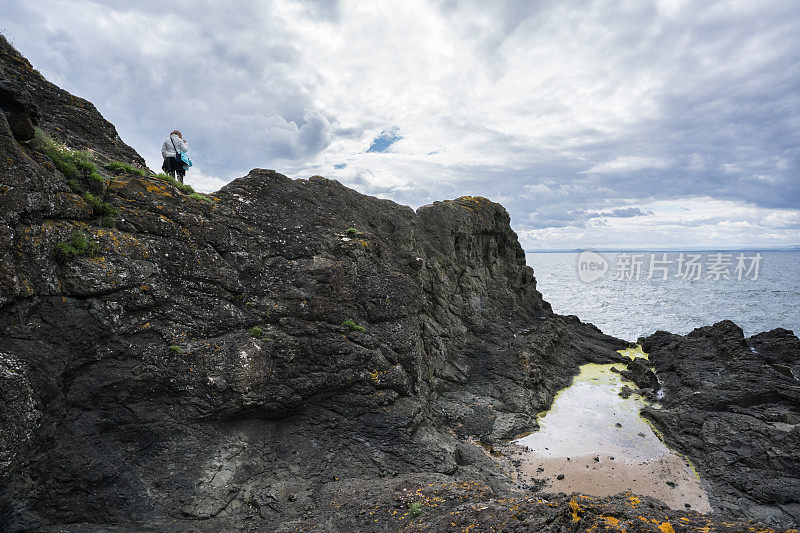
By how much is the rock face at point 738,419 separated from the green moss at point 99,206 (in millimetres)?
26477

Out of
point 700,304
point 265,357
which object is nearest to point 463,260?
point 265,357

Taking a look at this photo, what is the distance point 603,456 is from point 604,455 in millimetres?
140

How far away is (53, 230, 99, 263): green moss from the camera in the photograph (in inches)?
420

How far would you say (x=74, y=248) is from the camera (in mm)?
11008

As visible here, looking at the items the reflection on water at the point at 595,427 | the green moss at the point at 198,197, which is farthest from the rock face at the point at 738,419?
the green moss at the point at 198,197

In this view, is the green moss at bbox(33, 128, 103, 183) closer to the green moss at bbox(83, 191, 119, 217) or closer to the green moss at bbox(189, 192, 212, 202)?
the green moss at bbox(83, 191, 119, 217)

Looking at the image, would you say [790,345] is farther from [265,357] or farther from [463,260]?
[265,357]

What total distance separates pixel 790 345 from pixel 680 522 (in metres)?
35.3

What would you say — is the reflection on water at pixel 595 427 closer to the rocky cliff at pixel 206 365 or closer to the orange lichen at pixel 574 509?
the rocky cliff at pixel 206 365

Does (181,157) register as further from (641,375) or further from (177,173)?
(641,375)

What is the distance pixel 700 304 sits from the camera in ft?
234

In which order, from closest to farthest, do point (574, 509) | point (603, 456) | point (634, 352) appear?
point (574, 509)
point (603, 456)
point (634, 352)

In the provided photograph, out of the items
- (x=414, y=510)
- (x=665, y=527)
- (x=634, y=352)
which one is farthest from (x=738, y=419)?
(x=414, y=510)

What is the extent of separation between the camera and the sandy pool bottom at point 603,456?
54.6 ft
